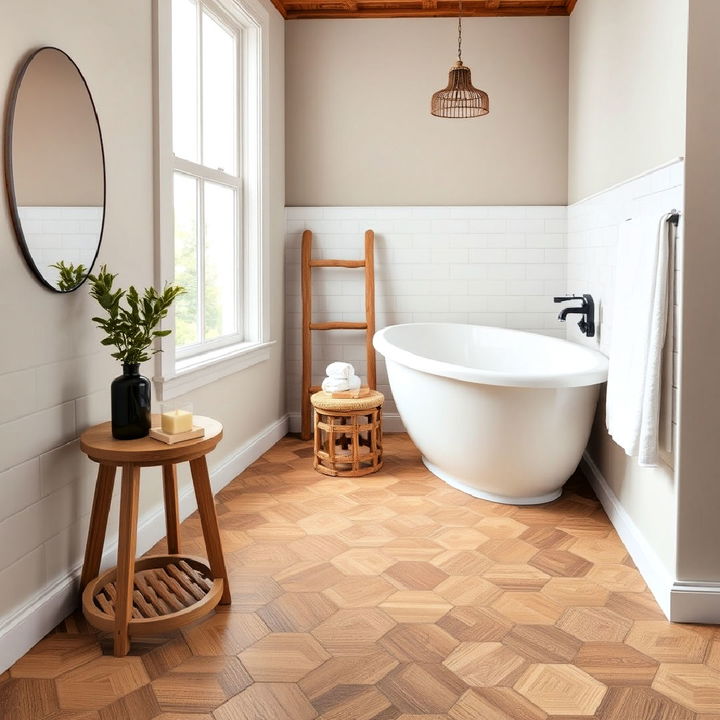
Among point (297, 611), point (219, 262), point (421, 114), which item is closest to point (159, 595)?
point (297, 611)

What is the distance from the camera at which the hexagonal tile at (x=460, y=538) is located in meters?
3.03

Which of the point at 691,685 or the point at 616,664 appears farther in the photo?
the point at 616,664

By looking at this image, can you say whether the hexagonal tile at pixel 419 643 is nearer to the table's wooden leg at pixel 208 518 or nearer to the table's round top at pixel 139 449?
the table's wooden leg at pixel 208 518

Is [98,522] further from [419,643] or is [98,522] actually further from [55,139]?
[55,139]

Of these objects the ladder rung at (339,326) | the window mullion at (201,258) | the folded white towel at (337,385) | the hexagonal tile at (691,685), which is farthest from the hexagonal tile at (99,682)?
the ladder rung at (339,326)

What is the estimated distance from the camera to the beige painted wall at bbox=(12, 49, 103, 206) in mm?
2084

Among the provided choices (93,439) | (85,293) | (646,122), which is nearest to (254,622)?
(93,439)

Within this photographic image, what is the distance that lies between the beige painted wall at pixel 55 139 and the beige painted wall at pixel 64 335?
0.23 ft

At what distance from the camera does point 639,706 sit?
1912 mm

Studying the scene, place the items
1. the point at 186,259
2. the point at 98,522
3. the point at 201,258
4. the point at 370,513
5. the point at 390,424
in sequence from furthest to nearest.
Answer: the point at 390,424 → the point at 201,258 → the point at 186,259 → the point at 370,513 → the point at 98,522

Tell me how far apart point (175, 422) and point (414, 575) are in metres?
1.07

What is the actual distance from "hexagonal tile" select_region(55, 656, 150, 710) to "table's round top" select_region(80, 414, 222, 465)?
0.56 metres

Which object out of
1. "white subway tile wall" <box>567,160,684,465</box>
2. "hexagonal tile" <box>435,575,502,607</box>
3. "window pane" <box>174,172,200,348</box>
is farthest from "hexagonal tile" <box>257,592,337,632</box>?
"window pane" <box>174,172,200,348</box>

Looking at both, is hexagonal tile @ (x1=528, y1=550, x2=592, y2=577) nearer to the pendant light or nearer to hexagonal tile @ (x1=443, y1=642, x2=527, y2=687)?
hexagonal tile @ (x1=443, y1=642, x2=527, y2=687)
